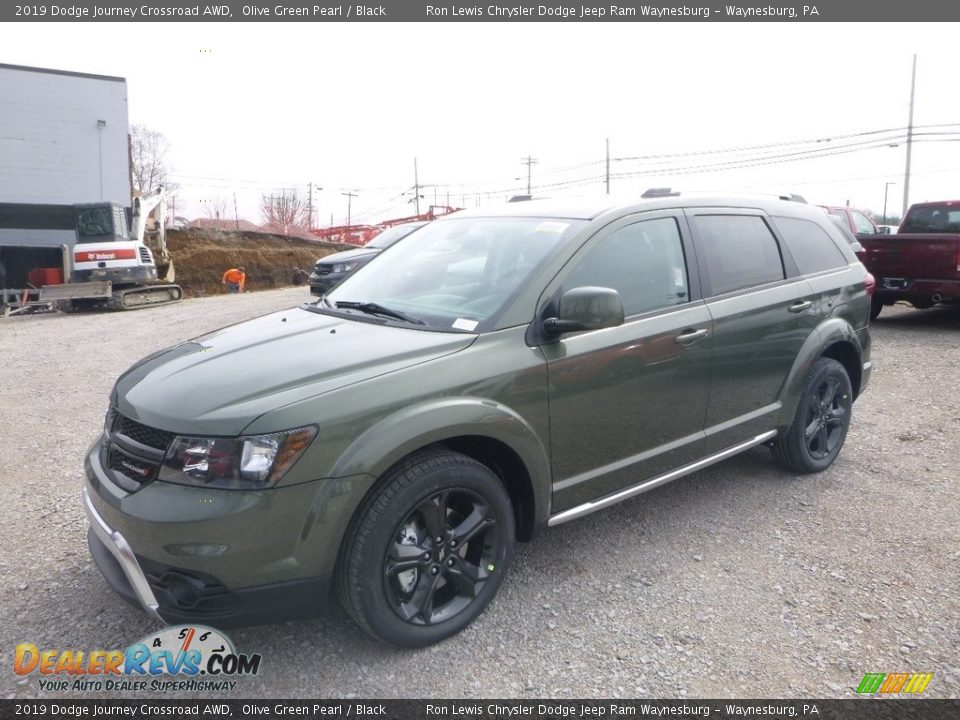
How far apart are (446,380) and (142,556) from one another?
1.26m

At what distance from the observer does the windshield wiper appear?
3.29 meters

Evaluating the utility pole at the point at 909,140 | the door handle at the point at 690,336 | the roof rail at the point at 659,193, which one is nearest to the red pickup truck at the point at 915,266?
the roof rail at the point at 659,193

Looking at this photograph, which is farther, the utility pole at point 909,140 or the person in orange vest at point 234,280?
the utility pole at point 909,140

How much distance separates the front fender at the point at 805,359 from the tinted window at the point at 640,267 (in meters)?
1.09

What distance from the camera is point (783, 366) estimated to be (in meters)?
4.24

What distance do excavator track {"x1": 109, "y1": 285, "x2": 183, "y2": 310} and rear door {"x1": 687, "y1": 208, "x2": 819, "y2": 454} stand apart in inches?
681

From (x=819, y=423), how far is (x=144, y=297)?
18.2 meters

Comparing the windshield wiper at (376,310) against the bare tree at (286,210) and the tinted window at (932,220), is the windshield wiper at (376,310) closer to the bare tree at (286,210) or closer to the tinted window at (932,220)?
the tinted window at (932,220)

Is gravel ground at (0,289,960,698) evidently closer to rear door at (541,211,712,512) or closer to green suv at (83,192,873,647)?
green suv at (83,192,873,647)

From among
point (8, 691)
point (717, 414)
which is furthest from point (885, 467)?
point (8, 691)

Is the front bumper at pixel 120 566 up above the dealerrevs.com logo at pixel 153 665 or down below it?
above

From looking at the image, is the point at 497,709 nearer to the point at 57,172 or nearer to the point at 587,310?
the point at 587,310

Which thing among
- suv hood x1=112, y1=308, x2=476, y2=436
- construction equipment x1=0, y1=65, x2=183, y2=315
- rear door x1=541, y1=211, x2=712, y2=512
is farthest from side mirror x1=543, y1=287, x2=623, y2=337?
construction equipment x1=0, y1=65, x2=183, y2=315

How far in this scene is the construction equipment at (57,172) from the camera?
21297 mm
